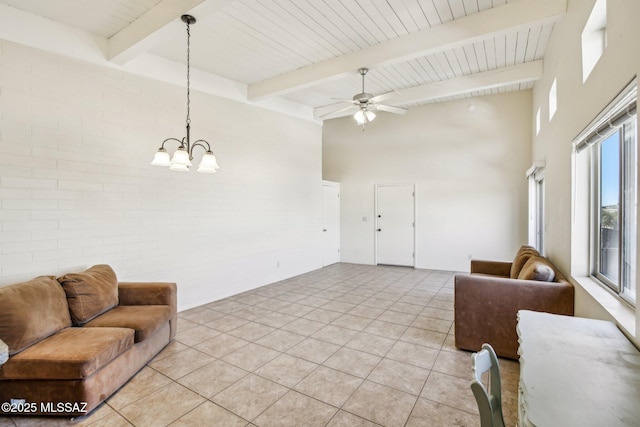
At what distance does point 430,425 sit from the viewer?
6.50 feet

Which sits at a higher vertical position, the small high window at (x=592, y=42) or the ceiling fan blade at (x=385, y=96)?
the ceiling fan blade at (x=385, y=96)

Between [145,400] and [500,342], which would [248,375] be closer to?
[145,400]

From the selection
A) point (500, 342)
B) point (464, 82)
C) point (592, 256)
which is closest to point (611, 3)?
point (592, 256)

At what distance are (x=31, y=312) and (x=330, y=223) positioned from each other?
227 inches

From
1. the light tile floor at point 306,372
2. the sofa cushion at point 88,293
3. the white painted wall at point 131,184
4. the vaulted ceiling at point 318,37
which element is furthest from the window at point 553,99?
the sofa cushion at point 88,293

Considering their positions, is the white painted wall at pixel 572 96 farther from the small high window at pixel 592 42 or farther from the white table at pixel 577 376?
the white table at pixel 577 376

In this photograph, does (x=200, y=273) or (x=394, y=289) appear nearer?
(x=200, y=273)

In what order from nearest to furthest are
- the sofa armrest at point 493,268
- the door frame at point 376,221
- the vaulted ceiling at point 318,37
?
the vaulted ceiling at point 318,37 < the sofa armrest at point 493,268 < the door frame at point 376,221

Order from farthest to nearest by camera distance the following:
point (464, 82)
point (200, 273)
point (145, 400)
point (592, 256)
Result: point (464, 82) → point (200, 273) → point (592, 256) → point (145, 400)

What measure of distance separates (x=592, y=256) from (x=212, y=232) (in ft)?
14.6

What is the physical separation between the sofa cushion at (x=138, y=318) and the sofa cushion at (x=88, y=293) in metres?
0.07

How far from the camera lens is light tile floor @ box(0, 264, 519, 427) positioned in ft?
6.84

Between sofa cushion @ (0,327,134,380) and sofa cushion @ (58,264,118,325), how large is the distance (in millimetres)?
352

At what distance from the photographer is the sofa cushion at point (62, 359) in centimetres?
203
